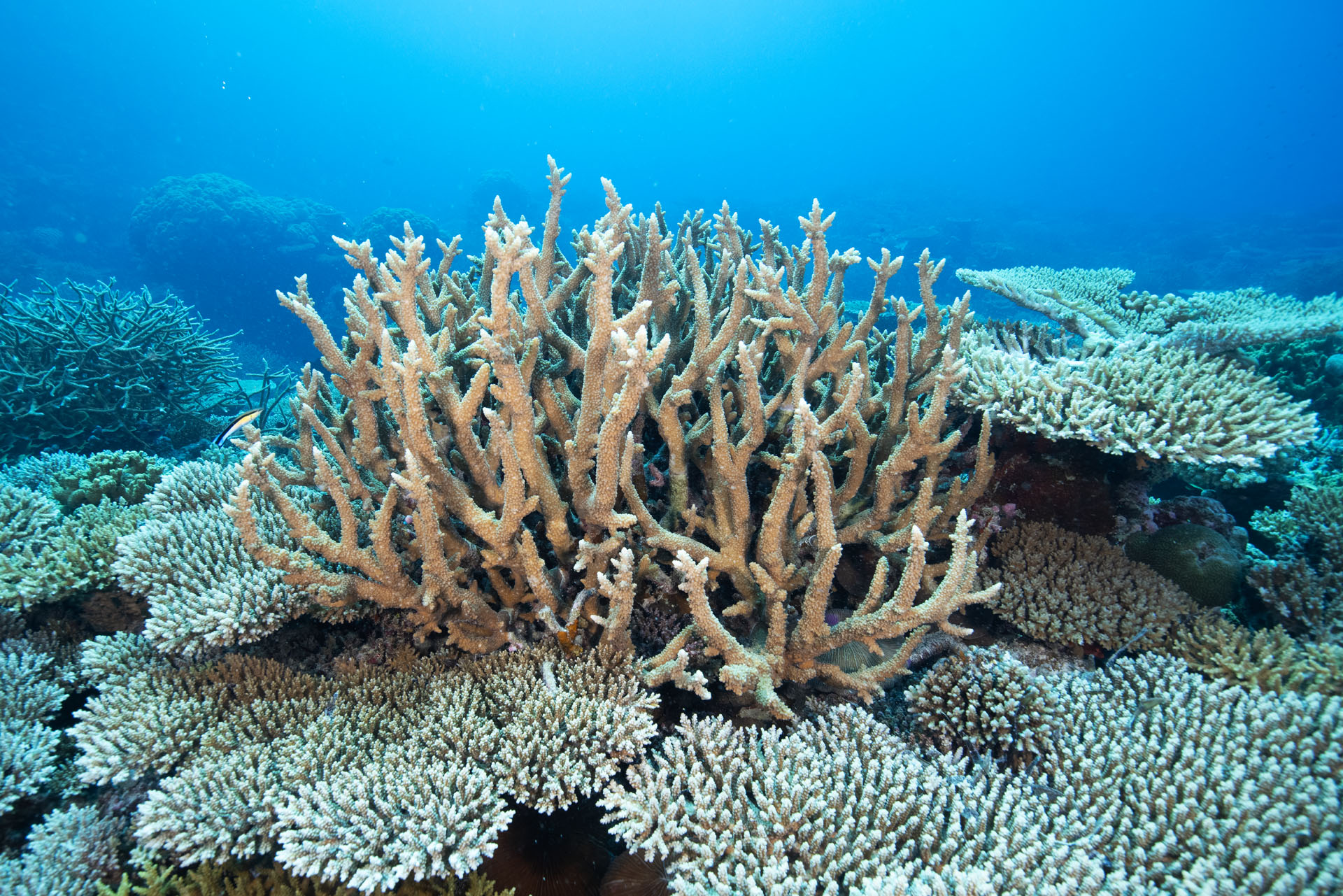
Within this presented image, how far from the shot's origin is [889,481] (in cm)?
322

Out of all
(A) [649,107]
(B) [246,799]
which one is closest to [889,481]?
(B) [246,799]

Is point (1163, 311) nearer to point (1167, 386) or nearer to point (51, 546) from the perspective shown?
point (1167, 386)

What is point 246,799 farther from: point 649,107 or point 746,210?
point 649,107

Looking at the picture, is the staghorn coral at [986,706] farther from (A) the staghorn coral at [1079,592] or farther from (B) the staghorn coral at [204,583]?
(B) the staghorn coral at [204,583]

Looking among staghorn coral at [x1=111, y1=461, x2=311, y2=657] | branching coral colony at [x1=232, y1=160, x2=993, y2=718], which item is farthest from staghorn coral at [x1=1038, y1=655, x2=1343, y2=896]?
staghorn coral at [x1=111, y1=461, x2=311, y2=657]

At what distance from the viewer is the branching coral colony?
2600 millimetres

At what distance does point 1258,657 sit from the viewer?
3020 mm

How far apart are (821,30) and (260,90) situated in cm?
14639

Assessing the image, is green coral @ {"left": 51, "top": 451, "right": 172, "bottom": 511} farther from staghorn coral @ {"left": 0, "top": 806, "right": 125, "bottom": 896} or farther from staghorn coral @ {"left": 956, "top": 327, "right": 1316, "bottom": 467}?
staghorn coral @ {"left": 956, "top": 327, "right": 1316, "bottom": 467}

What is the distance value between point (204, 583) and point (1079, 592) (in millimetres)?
5420

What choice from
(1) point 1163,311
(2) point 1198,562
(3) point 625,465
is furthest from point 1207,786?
(1) point 1163,311

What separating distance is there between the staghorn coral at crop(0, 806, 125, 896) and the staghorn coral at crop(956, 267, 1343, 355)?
6.59 metres

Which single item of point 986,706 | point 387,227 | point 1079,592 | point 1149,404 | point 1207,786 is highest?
point 387,227

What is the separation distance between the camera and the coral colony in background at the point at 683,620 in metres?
2.22
